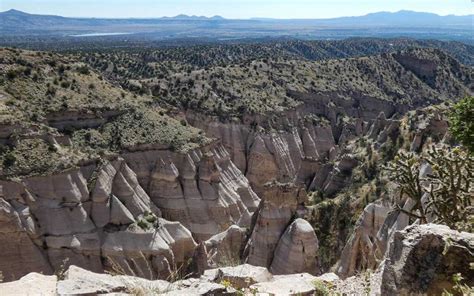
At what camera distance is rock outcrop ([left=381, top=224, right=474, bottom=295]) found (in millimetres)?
7543

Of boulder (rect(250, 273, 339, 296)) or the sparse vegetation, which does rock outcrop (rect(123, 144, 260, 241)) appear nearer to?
the sparse vegetation

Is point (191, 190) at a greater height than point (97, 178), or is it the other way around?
point (97, 178)

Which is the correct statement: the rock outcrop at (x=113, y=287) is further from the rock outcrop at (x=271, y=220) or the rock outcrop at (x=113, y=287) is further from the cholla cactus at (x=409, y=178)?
the rock outcrop at (x=271, y=220)

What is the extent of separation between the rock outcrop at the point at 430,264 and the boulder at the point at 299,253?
65.1ft

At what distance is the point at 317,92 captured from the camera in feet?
251

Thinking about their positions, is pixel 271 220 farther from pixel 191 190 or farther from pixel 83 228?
pixel 191 190

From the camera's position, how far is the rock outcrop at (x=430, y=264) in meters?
7.54

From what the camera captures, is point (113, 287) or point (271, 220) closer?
point (113, 287)

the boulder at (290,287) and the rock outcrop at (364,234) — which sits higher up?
the boulder at (290,287)

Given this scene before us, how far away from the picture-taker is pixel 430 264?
25.1ft

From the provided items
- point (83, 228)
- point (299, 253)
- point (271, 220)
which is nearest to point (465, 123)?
point (299, 253)

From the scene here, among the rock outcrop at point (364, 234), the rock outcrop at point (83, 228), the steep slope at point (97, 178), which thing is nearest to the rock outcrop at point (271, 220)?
the steep slope at point (97, 178)

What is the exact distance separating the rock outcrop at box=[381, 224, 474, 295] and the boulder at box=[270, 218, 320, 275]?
781 inches

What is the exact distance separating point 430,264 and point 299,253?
20285 millimetres
